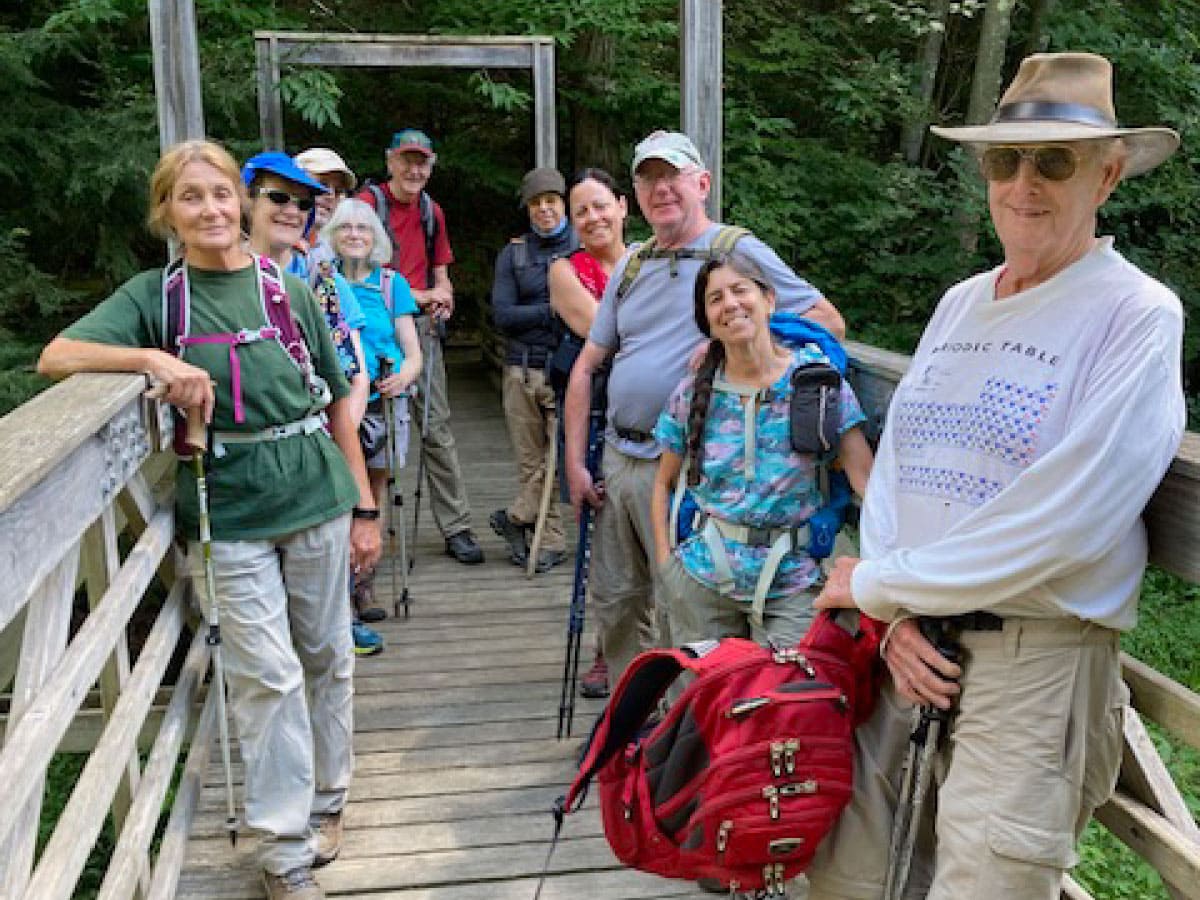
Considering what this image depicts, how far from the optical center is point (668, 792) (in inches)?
78.0

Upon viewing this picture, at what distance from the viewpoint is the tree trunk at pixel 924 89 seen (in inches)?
370

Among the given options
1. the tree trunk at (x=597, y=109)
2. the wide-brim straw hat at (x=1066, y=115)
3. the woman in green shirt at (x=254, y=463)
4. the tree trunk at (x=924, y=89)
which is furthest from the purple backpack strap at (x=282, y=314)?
the tree trunk at (x=924, y=89)

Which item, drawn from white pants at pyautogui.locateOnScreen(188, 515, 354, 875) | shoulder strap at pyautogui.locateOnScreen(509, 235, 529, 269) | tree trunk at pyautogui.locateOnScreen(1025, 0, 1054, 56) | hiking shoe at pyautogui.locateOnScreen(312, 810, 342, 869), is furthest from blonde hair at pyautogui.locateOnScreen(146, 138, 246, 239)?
tree trunk at pyautogui.locateOnScreen(1025, 0, 1054, 56)

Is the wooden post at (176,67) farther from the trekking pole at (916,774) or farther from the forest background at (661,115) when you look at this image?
the trekking pole at (916,774)

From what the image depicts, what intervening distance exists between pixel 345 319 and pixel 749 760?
239 centimetres

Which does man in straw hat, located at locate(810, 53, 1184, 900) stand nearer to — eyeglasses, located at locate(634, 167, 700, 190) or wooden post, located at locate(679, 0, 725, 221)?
eyeglasses, located at locate(634, 167, 700, 190)

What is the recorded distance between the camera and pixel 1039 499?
1.59 metres

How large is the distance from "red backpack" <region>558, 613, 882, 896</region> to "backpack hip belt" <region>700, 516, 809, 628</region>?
532mm

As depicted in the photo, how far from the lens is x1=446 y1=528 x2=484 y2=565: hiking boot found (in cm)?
570

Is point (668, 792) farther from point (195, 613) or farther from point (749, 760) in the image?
point (195, 613)

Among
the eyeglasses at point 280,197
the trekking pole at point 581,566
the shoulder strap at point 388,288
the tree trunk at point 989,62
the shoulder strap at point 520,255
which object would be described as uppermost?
the tree trunk at point 989,62

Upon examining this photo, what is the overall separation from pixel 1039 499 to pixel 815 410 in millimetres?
1018

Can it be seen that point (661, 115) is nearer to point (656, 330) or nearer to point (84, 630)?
point (656, 330)

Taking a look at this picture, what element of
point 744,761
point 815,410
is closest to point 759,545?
point 815,410
